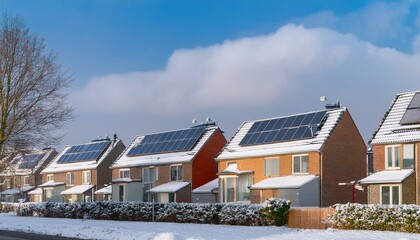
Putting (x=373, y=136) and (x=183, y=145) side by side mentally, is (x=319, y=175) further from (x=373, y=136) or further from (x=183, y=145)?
(x=183, y=145)

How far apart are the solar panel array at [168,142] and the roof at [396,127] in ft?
69.0

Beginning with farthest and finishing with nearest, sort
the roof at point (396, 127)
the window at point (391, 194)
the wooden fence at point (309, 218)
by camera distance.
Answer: the roof at point (396, 127), the window at point (391, 194), the wooden fence at point (309, 218)

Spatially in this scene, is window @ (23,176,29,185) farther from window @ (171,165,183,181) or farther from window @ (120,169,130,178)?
window @ (171,165,183,181)

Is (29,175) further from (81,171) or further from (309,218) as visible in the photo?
(309,218)

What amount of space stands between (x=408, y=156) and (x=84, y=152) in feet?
154

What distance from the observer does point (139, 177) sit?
62.7 metres

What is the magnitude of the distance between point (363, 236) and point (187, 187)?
3044cm

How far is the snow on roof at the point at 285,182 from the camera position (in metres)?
44.4

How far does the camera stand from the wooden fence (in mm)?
33250

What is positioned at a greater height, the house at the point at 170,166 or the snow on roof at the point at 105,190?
the house at the point at 170,166

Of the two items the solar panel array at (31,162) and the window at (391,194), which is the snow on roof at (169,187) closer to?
the window at (391,194)

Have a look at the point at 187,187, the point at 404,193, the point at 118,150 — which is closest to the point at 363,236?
the point at 404,193

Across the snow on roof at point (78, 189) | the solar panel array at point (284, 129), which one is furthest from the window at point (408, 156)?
the snow on roof at point (78, 189)

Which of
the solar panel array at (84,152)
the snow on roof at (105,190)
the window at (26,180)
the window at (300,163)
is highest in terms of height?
the solar panel array at (84,152)
